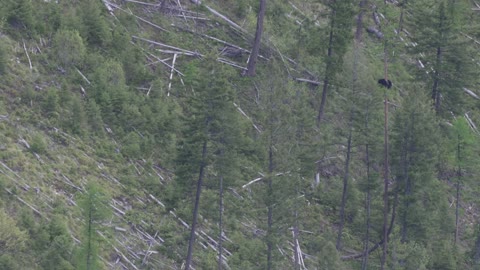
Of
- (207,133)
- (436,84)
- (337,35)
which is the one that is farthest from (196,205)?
(436,84)

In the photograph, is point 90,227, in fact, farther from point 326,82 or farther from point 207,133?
point 326,82

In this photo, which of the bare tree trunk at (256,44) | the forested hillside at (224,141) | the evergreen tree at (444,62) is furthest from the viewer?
the evergreen tree at (444,62)

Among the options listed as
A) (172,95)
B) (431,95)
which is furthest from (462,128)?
(172,95)

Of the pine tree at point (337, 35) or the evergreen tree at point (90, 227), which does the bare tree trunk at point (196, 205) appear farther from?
the pine tree at point (337, 35)

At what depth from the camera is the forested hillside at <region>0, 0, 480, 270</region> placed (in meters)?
28.5

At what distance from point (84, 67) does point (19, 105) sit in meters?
4.21

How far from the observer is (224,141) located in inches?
1130

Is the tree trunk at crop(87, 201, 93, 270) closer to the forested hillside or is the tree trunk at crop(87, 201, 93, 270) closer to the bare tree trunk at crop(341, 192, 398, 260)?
the forested hillside

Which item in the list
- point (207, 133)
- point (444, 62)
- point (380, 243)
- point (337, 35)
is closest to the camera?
point (207, 133)

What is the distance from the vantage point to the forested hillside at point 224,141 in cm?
2845

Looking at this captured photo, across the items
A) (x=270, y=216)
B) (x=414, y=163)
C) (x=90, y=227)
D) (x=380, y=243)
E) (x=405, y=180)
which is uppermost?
(x=90, y=227)

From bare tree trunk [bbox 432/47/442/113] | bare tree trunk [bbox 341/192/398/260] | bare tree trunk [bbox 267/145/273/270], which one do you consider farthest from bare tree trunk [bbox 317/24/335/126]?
bare tree trunk [bbox 267/145/273/270]

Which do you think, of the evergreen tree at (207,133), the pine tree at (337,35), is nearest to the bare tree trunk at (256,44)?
the pine tree at (337,35)

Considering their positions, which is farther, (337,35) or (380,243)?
(337,35)
